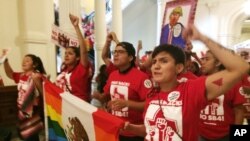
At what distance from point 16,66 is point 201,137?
409 cm

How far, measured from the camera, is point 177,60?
182cm

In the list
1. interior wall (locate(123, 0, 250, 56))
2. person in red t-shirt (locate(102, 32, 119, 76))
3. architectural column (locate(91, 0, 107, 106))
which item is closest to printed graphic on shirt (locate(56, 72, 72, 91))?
person in red t-shirt (locate(102, 32, 119, 76))

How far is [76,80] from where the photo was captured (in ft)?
10.4

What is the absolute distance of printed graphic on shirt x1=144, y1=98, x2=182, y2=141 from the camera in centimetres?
169

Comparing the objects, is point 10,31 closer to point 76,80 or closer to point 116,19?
point 116,19

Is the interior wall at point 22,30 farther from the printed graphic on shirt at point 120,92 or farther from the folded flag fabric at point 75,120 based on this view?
the printed graphic on shirt at point 120,92

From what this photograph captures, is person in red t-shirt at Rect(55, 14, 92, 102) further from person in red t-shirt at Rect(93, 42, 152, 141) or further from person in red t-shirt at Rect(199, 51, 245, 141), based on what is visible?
person in red t-shirt at Rect(199, 51, 245, 141)

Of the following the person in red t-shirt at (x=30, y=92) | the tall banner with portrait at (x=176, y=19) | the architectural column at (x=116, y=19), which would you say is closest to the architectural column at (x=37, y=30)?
the architectural column at (x=116, y=19)

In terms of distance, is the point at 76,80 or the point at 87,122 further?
the point at 76,80

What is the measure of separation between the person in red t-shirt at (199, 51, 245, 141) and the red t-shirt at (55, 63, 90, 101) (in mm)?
1356

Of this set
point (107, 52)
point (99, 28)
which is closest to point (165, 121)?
point (107, 52)

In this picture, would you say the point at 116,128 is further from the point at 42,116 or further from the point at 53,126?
the point at 42,116

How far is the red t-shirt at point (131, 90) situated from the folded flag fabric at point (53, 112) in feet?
1.85

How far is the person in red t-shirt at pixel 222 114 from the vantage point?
242 centimetres
